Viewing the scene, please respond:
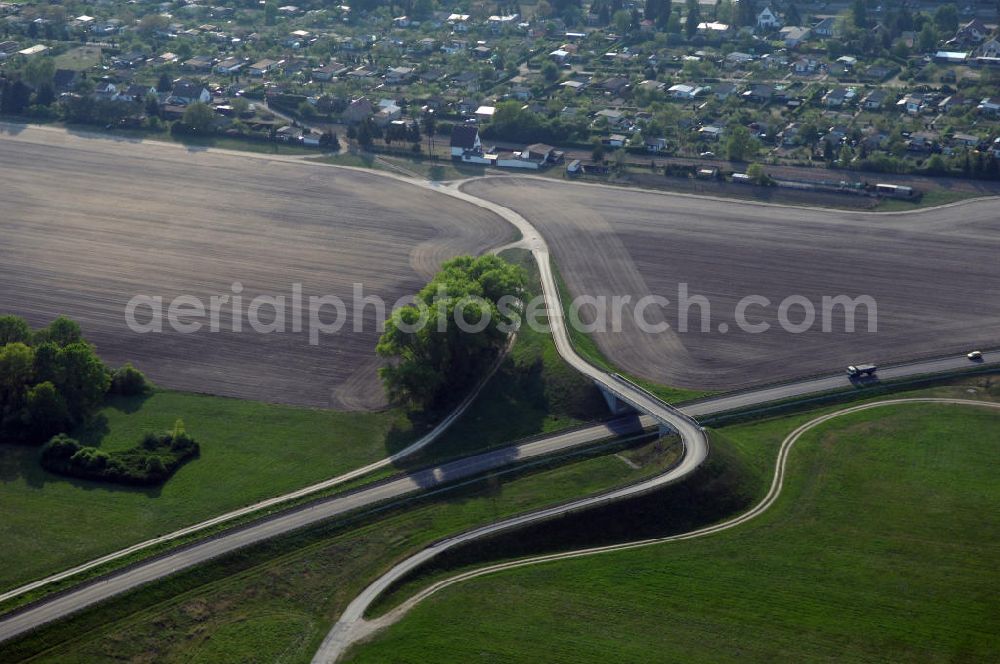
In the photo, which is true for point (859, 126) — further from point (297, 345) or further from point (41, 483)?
point (41, 483)

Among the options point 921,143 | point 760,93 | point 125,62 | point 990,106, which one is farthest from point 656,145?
point 125,62

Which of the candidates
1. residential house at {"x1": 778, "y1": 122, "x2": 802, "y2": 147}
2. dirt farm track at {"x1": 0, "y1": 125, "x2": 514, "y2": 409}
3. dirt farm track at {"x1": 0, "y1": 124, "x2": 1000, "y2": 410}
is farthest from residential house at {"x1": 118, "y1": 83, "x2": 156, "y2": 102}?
residential house at {"x1": 778, "y1": 122, "x2": 802, "y2": 147}

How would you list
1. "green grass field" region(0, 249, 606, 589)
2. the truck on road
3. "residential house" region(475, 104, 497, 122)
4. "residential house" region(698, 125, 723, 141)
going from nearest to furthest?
"green grass field" region(0, 249, 606, 589)
the truck on road
"residential house" region(698, 125, 723, 141)
"residential house" region(475, 104, 497, 122)

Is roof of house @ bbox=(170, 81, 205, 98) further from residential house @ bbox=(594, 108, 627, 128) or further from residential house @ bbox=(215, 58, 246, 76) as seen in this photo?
residential house @ bbox=(594, 108, 627, 128)

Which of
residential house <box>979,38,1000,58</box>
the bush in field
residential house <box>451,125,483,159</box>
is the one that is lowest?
the bush in field

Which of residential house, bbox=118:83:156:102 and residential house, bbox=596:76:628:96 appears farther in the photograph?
residential house, bbox=596:76:628:96

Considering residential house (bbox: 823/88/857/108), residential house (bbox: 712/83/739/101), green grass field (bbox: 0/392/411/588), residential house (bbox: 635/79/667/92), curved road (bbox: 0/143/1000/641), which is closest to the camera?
curved road (bbox: 0/143/1000/641)
